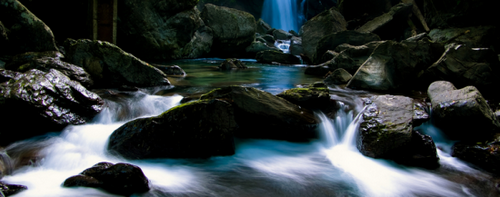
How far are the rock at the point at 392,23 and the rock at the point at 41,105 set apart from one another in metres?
16.6

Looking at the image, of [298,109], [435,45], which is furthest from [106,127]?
[435,45]

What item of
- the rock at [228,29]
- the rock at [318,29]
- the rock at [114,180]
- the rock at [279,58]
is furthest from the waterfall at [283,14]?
the rock at [114,180]

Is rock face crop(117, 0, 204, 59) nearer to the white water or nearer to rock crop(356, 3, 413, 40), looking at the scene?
rock crop(356, 3, 413, 40)

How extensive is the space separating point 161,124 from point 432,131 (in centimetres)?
438

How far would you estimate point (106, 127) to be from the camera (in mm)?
4328

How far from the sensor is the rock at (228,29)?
22734mm

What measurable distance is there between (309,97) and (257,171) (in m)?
1.94

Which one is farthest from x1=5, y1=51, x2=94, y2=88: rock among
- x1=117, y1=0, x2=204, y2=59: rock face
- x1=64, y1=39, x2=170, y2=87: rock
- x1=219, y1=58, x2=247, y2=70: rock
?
x1=117, y1=0, x2=204, y2=59: rock face

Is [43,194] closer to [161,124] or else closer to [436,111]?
[161,124]

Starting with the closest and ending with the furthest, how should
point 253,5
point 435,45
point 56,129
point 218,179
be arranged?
point 218,179
point 56,129
point 435,45
point 253,5

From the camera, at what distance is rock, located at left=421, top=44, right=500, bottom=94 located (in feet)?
19.6

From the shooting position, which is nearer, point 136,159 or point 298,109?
point 136,159

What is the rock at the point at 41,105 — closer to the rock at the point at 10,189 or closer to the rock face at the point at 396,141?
the rock at the point at 10,189

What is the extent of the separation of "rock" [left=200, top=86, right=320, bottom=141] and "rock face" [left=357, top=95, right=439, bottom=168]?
92 cm
